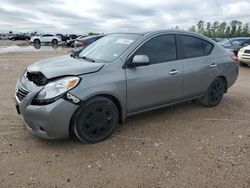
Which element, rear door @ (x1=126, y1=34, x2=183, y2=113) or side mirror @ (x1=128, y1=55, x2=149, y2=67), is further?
rear door @ (x1=126, y1=34, x2=183, y2=113)

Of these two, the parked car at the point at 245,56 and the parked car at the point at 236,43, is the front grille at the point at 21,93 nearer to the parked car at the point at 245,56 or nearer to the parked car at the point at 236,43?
the parked car at the point at 245,56

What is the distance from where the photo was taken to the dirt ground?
291 centimetres

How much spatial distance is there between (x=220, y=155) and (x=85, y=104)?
1958mm

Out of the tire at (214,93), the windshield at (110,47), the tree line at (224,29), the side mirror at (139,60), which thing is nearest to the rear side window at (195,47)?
the tire at (214,93)

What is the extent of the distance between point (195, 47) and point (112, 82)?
211cm

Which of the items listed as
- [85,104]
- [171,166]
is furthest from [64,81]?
[171,166]

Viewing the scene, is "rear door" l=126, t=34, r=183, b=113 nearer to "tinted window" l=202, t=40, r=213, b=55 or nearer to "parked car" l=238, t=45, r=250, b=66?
"tinted window" l=202, t=40, r=213, b=55

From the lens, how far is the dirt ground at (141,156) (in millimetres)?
2910

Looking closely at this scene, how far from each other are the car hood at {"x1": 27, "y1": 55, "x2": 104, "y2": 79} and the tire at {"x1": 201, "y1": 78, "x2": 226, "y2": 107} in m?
2.61

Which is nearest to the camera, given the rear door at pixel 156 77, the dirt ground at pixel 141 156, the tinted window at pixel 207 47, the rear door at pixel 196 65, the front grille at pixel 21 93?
the dirt ground at pixel 141 156

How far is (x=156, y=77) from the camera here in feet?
13.7

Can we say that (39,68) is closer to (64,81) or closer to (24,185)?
(64,81)

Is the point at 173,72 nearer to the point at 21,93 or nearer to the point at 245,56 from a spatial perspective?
the point at 21,93

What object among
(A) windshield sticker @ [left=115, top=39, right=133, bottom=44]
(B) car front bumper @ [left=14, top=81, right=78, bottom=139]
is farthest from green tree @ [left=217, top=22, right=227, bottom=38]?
(B) car front bumper @ [left=14, top=81, right=78, bottom=139]
